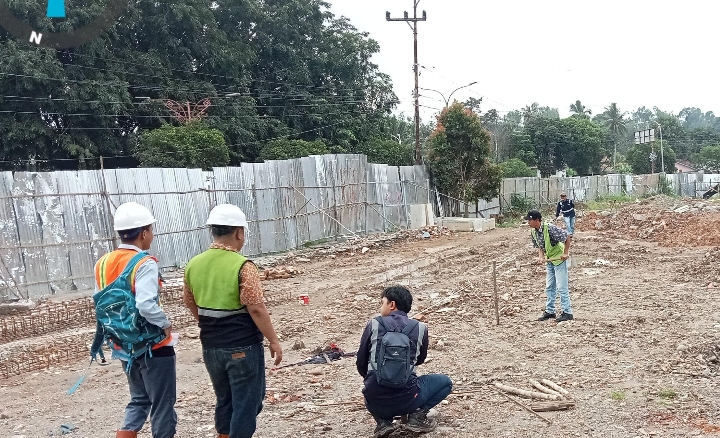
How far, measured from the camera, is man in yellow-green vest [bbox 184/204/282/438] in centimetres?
372

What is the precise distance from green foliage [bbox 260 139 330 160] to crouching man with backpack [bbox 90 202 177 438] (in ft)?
78.3

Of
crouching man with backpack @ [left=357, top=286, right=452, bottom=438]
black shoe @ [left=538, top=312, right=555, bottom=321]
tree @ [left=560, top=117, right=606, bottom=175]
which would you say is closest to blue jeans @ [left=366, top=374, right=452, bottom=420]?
crouching man with backpack @ [left=357, top=286, right=452, bottom=438]

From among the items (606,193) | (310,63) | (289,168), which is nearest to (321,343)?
(289,168)

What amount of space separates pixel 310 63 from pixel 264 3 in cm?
418

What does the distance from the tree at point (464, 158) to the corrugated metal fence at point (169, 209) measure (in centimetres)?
597

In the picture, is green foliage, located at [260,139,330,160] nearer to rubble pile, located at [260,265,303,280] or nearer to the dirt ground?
rubble pile, located at [260,265,303,280]

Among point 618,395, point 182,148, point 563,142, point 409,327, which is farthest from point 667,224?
point 563,142

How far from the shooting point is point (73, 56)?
1091 inches

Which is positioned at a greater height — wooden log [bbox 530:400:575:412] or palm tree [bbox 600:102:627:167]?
palm tree [bbox 600:102:627:167]

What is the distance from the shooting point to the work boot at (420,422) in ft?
15.5

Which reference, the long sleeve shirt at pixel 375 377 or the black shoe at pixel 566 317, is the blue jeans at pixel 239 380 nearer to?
the long sleeve shirt at pixel 375 377

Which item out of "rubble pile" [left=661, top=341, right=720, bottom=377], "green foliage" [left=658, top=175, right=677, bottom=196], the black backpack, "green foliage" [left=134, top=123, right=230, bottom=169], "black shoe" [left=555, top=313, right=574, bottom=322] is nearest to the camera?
the black backpack

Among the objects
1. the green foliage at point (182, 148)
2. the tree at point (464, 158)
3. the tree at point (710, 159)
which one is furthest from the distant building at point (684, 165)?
the green foliage at point (182, 148)

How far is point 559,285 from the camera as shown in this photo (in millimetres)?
8812
